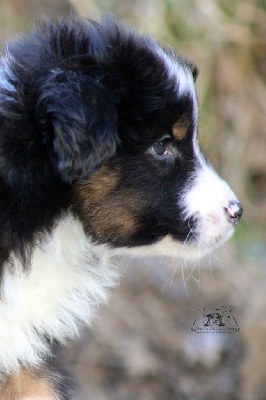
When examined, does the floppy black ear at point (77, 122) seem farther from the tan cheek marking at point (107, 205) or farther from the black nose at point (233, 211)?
the black nose at point (233, 211)

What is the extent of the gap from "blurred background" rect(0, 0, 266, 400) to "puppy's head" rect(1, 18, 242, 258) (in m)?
1.94

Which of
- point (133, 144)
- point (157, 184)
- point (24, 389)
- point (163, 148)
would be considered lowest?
point (24, 389)

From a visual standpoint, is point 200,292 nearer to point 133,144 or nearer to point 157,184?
point 157,184

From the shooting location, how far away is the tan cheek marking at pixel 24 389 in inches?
125

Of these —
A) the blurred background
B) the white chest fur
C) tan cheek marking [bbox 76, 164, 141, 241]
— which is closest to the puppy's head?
tan cheek marking [bbox 76, 164, 141, 241]

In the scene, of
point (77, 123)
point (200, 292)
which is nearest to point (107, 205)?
point (77, 123)

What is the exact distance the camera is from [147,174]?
3.00m

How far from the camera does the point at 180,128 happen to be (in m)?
3.10

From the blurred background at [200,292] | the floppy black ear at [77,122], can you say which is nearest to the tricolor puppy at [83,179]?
the floppy black ear at [77,122]

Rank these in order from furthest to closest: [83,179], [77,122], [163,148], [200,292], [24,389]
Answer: [200,292] < [24,389] < [163,148] < [83,179] < [77,122]

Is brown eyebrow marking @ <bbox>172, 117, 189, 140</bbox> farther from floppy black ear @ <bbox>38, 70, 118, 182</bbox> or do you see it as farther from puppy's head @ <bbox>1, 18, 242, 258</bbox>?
floppy black ear @ <bbox>38, 70, 118, 182</bbox>

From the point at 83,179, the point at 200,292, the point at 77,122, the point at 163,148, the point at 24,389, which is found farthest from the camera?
the point at 200,292

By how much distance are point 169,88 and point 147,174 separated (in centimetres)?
40

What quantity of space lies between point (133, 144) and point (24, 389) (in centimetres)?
125
